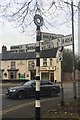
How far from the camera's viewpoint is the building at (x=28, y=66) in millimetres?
68125

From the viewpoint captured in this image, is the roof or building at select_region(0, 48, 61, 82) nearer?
building at select_region(0, 48, 61, 82)

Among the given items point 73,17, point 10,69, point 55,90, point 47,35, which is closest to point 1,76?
point 10,69

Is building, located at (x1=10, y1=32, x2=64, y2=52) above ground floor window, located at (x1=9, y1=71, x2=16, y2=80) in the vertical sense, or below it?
above

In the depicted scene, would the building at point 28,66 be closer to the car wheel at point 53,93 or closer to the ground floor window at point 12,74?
the ground floor window at point 12,74

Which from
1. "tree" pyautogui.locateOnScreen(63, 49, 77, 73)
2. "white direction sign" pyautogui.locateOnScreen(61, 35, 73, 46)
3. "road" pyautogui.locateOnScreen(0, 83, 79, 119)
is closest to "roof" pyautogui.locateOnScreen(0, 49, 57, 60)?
"tree" pyautogui.locateOnScreen(63, 49, 77, 73)

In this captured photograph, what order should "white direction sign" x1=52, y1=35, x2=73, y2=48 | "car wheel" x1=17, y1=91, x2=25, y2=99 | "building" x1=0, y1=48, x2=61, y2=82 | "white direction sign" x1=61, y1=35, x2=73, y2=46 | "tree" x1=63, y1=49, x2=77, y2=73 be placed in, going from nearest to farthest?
"white direction sign" x1=52, y1=35, x2=73, y2=48, "white direction sign" x1=61, y1=35, x2=73, y2=46, "car wheel" x1=17, y1=91, x2=25, y2=99, "building" x1=0, y1=48, x2=61, y2=82, "tree" x1=63, y1=49, x2=77, y2=73

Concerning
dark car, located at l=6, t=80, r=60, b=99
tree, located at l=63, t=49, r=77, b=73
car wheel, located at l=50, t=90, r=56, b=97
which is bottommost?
car wheel, located at l=50, t=90, r=56, b=97

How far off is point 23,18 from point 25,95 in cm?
1315

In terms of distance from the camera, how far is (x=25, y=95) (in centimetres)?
2494

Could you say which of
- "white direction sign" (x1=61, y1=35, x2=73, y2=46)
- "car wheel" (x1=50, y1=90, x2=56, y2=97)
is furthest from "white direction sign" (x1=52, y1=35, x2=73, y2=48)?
"car wheel" (x1=50, y1=90, x2=56, y2=97)

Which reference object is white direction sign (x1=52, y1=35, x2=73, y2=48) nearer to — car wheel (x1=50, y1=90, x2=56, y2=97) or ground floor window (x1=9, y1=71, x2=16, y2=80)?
car wheel (x1=50, y1=90, x2=56, y2=97)

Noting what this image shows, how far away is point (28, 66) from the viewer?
7100 cm

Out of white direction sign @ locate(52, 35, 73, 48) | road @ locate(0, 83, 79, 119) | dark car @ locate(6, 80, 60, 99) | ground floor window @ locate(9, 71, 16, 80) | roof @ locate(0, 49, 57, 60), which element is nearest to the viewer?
white direction sign @ locate(52, 35, 73, 48)

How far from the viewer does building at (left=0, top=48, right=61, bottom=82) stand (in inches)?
2682
